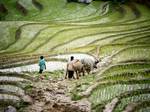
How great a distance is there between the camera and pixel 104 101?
1834 cm

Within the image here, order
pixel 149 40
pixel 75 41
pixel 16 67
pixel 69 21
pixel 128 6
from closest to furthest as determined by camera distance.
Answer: pixel 16 67
pixel 149 40
pixel 75 41
pixel 69 21
pixel 128 6

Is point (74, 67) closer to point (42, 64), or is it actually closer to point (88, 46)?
point (42, 64)

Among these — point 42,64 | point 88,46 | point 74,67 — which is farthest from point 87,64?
point 88,46

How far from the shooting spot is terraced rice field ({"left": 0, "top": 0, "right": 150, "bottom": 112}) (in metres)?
19.5

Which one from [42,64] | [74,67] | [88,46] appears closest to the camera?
Result: [74,67]

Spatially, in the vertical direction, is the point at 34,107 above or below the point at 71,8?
below

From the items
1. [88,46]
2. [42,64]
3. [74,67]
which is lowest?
[42,64]

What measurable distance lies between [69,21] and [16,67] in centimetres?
2752

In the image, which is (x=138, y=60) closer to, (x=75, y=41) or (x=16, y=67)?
(x=16, y=67)

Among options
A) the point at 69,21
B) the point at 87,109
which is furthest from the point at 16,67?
the point at 69,21

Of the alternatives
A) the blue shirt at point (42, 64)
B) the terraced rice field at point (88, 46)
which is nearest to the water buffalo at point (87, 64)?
the terraced rice field at point (88, 46)

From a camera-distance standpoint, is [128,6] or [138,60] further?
[128,6]

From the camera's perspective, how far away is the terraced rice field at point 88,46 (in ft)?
64.0

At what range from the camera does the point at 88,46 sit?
35.9m
